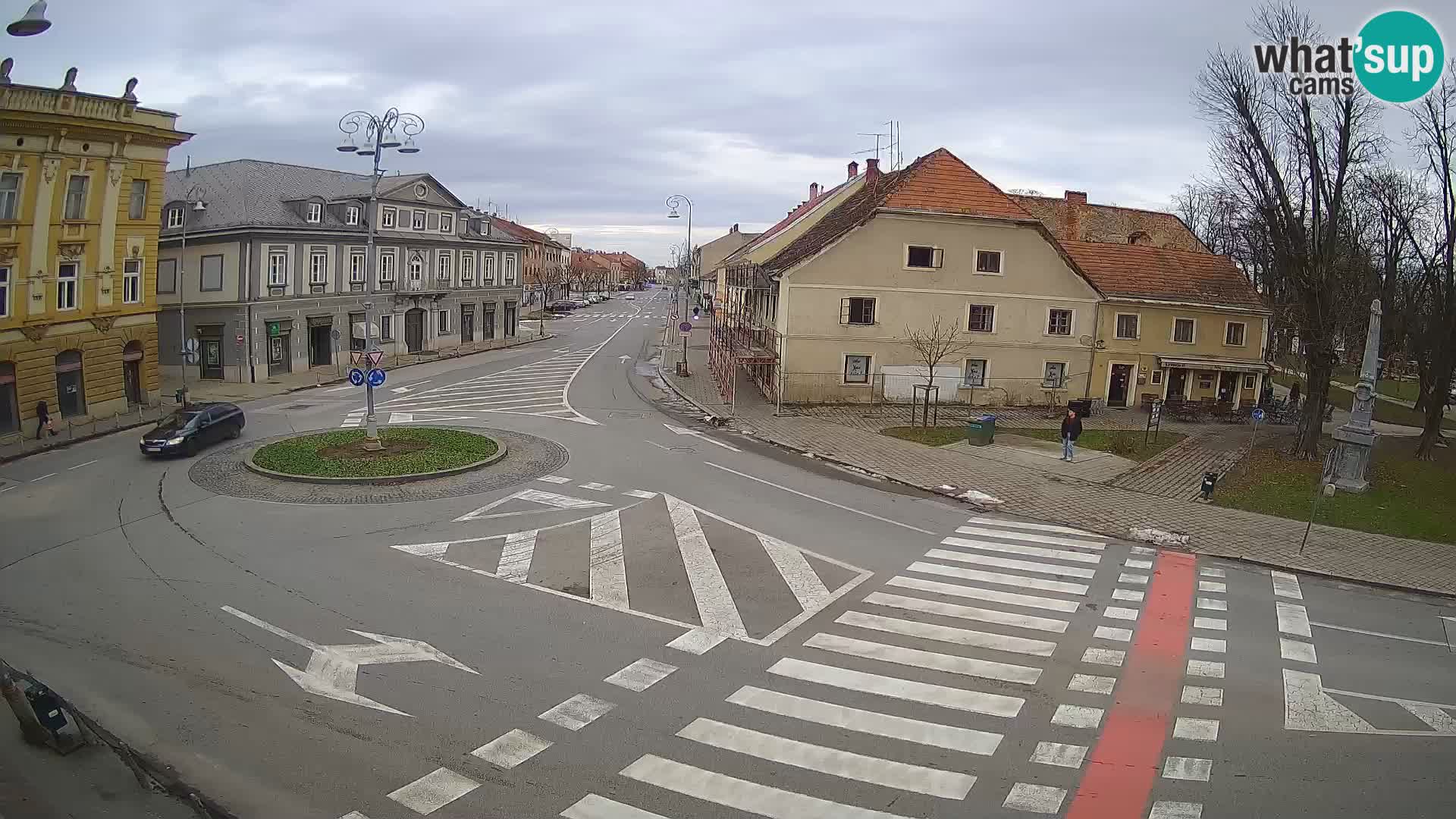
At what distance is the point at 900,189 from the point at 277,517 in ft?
87.2

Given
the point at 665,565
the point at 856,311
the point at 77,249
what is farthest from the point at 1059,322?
the point at 77,249

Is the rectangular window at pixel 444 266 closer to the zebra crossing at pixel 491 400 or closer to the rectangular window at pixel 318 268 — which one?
the rectangular window at pixel 318 268

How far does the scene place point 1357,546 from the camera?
17.8 meters

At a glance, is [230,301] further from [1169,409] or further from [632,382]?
[1169,409]

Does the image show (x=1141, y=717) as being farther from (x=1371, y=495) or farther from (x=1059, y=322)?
(x=1059, y=322)

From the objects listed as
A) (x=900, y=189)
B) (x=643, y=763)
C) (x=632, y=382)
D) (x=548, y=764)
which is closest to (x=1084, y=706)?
(x=643, y=763)

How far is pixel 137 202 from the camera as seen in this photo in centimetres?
3150

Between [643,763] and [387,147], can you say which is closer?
[643,763]

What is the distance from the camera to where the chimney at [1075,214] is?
141 ft

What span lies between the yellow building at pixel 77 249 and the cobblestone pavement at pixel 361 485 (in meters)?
9.06

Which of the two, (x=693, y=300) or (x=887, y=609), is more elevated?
(x=693, y=300)

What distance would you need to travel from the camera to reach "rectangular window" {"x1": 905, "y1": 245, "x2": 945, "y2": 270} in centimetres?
3556

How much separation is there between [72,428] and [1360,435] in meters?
38.6

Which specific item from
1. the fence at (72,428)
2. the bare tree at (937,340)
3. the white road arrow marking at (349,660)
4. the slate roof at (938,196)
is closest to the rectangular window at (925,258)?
the slate roof at (938,196)
